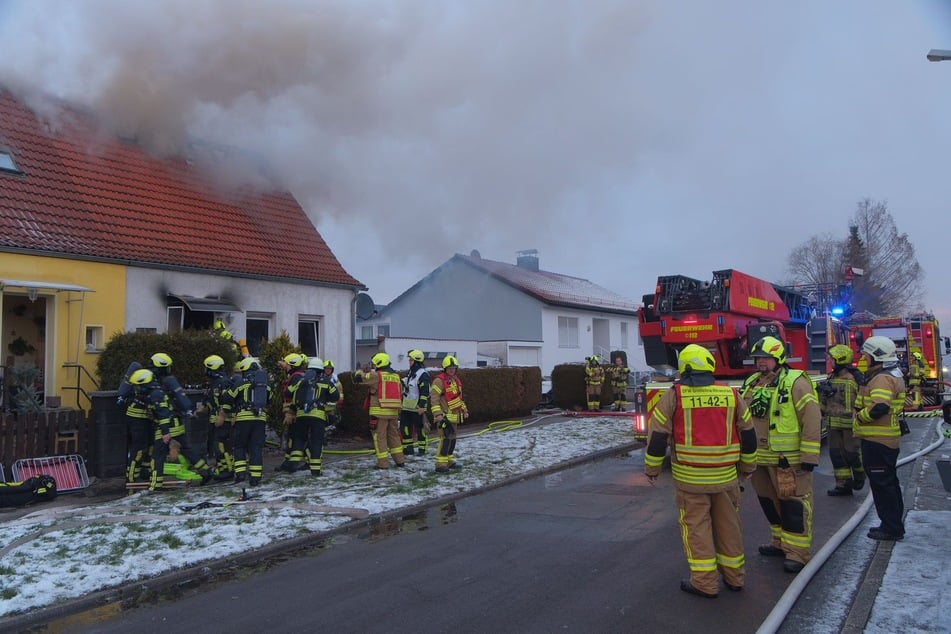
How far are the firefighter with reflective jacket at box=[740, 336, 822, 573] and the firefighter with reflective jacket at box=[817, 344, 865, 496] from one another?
294 cm

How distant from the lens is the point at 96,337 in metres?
11.9

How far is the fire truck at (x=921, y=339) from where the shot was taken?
828 inches

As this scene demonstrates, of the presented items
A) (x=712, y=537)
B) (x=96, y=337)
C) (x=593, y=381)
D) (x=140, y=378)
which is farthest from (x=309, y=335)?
(x=712, y=537)

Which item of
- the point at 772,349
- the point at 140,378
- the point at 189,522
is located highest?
the point at 772,349

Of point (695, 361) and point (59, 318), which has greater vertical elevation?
point (59, 318)

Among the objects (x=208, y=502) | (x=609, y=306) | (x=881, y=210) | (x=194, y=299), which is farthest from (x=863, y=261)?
(x=208, y=502)

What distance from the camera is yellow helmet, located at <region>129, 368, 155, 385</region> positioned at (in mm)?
8781

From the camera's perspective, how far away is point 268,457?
1169 centimetres

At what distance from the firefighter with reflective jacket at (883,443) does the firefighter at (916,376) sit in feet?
48.4

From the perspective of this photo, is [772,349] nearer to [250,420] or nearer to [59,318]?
[250,420]

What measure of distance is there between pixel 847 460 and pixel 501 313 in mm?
19061

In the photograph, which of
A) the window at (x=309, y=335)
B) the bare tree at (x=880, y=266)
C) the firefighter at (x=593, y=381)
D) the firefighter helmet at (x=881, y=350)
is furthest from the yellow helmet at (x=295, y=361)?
the bare tree at (x=880, y=266)

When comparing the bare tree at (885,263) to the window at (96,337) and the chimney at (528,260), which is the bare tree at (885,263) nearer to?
the chimney at (528,260)

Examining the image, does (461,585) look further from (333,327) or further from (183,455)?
(333,327)
